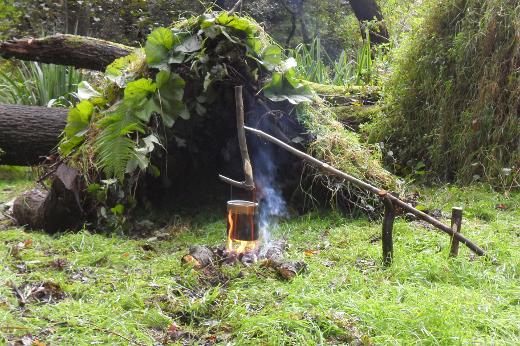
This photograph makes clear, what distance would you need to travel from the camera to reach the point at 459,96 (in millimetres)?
4934

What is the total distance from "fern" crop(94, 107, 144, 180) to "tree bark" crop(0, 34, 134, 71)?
2207mm

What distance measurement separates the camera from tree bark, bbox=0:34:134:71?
18.1ft

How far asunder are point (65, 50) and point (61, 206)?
241 centimetres

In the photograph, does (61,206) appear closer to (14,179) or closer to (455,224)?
(455,224)

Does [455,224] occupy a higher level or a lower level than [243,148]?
lower

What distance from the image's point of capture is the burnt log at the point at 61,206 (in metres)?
3.87

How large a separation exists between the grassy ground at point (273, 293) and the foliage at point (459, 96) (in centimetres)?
128

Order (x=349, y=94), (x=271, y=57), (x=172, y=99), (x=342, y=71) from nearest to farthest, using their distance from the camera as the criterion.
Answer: (x=172, y=99) < (x=271, y=57) < (x=349, y=94) < (x=342, y=71)

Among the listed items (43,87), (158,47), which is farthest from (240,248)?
(43,87)

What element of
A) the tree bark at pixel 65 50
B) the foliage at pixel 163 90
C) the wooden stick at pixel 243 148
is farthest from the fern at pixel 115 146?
the tree bark at pixel 65 50

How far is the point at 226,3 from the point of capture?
1234 cm

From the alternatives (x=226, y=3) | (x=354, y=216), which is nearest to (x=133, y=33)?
(x=226, y=3)

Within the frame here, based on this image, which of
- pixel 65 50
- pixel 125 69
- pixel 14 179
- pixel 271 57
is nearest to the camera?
pixel 271 57

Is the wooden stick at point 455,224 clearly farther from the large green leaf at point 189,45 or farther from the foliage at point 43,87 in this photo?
the foliage at point 43,87
